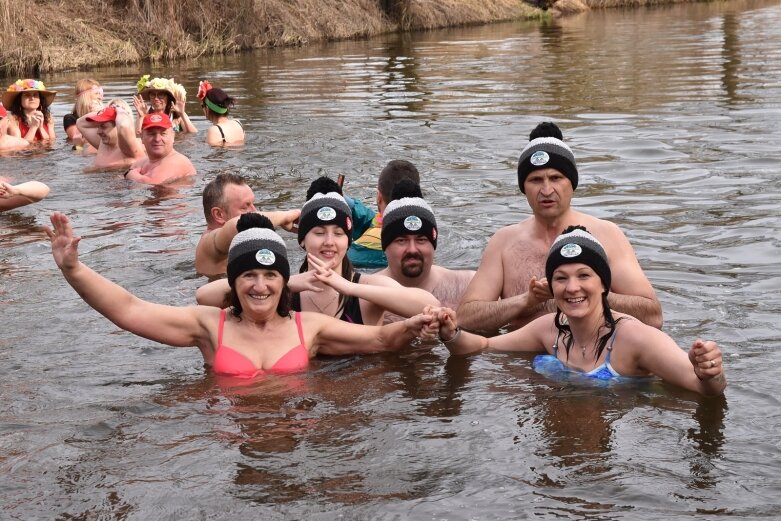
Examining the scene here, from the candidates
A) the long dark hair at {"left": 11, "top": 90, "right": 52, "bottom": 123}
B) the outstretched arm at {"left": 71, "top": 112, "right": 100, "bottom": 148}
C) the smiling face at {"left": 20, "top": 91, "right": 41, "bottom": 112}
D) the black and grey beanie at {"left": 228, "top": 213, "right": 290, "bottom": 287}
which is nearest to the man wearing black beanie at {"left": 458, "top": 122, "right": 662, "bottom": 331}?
the black and grey beanie at {"left": 228, "top": 213, "right": 290, "bottom": 287}

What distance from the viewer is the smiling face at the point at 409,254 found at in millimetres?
8570

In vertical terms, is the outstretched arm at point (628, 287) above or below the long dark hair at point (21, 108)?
below

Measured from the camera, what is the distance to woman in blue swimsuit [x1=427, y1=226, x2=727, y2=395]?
6836 mm

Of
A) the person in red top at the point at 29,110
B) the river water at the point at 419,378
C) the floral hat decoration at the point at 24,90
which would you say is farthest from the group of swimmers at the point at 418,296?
the person in red top at the point at 29,110

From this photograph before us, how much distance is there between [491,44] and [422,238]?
86.1 ft

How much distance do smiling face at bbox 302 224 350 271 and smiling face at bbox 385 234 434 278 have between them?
2.26 feet

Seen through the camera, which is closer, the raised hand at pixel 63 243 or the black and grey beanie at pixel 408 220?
the raised hand at pixel 63 243

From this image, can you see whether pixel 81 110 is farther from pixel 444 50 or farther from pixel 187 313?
pixel 444 50

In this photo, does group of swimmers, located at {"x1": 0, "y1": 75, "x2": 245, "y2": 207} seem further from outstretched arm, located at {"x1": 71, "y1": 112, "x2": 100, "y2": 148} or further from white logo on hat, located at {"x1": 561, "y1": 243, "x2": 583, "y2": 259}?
white logo on hat, located at {"x1": 561, "y1": 243, "x2": 583, "y2": 259}

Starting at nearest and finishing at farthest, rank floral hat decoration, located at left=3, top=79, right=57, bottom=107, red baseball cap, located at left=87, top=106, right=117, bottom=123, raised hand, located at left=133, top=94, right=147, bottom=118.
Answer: red baseball cap, located at left=87, top=106, right=117, bottom=123, raised hand, located at left=133, top=94, right=147, bottom=118, floral hat decoration, located at left=3, top=79, right=57, bottom=107

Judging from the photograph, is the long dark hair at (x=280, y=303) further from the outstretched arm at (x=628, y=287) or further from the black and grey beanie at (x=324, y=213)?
the outstretched arm at (x=628, y=287)

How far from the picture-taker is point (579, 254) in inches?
276

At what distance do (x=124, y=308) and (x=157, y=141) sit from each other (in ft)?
25.0

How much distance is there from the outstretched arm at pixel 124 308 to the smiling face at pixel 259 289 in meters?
0.34
